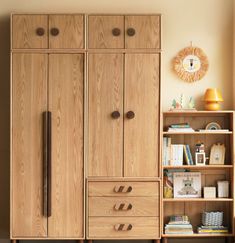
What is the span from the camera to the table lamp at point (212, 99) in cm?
476

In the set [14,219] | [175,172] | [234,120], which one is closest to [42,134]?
[14,219]

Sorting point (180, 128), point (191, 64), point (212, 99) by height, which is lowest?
point (180, 128)

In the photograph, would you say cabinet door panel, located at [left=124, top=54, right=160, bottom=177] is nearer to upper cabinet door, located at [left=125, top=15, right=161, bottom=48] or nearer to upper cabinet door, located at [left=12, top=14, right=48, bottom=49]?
upper cabinet door, located at [left=125, top=15, right=161, bottom=48]

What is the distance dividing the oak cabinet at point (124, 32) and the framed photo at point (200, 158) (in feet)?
3.34

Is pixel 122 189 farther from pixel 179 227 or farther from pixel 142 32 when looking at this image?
pixel 142 32

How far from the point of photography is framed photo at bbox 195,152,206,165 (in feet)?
15.6

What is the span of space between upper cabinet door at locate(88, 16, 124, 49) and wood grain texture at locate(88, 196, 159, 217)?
1306mm

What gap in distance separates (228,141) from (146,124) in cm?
85

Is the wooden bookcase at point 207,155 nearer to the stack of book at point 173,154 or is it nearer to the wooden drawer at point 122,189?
the stack of book at point 173,154

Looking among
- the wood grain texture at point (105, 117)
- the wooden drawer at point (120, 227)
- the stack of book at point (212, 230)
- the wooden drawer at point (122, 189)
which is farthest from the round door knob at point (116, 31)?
the stack of book at point (212, 230)

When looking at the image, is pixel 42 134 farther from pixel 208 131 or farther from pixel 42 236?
pixel 208 131

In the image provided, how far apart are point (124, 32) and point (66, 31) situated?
0.49m

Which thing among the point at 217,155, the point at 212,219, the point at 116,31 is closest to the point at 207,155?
the point at 217,155

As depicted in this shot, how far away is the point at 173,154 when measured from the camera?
4.77 m
